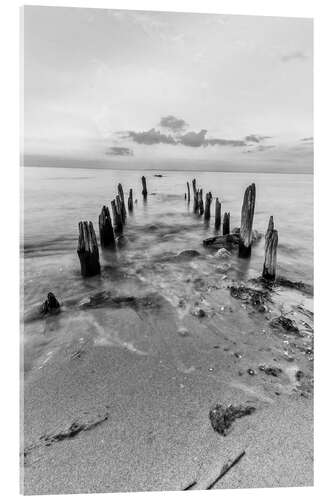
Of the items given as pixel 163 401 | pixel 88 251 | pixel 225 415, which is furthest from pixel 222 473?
pixel 88 251

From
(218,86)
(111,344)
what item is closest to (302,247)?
(218,86)

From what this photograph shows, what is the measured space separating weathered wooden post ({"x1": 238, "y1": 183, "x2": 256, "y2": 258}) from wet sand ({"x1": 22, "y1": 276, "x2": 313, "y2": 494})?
295cm

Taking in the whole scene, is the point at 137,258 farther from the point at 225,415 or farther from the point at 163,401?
the point at 225,415

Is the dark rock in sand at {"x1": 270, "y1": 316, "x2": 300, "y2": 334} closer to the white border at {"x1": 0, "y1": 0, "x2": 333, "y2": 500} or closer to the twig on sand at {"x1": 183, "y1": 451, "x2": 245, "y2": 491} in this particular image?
the white border at {"x1": 0, "y1": 0, "x2": 333, "y2": 500}

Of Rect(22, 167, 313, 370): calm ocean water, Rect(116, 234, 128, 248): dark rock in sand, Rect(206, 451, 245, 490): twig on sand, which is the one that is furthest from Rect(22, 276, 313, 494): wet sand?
Rect(116, 234, 128, 248): dark rock in sand

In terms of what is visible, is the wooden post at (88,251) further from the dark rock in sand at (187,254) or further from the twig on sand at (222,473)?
the twig on sand at (222,473)

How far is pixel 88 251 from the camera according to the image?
18.6ft

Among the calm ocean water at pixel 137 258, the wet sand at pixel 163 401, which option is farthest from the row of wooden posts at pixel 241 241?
the wet sand at pixel 163 401

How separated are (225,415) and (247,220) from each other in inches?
192

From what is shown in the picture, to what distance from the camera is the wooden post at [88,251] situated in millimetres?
5543

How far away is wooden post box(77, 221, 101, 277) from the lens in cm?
554
